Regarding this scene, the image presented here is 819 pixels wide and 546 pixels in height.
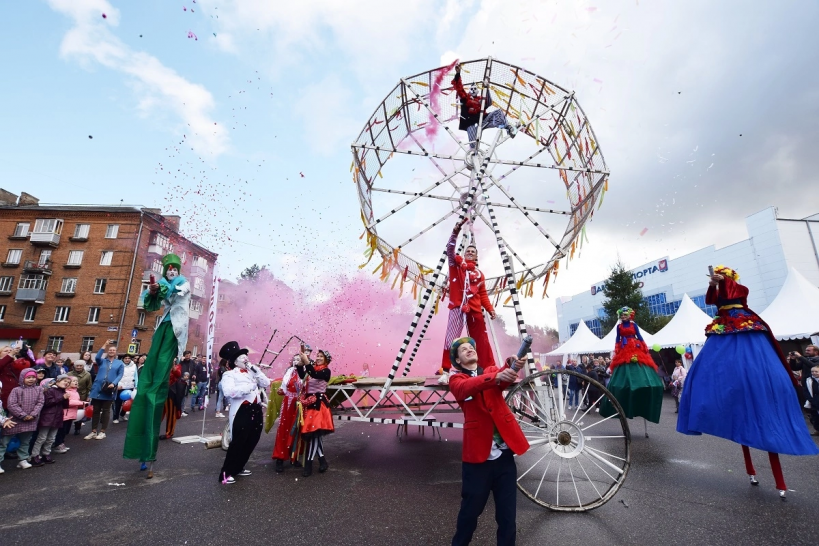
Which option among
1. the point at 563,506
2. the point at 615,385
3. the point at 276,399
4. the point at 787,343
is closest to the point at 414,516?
the point at 563,506

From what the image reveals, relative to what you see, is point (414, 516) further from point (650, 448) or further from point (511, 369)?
point (650, 448)

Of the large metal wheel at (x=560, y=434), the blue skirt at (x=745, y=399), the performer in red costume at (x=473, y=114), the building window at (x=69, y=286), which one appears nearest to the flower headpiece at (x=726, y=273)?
the blue skirt at (x=745, y=399)

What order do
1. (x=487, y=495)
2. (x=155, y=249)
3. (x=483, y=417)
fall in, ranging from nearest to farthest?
(x=487, y=495) → (x=483, y=417) → (x=155, y=249)

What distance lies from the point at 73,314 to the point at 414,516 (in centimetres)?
4105

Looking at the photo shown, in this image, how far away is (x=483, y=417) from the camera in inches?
122

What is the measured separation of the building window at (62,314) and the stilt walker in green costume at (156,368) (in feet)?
122

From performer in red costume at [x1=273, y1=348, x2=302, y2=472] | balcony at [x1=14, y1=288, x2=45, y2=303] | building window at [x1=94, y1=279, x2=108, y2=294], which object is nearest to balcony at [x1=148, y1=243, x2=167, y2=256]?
building window at [x1=94, y1=279, x2=108, y2=294]

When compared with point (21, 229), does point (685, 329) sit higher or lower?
lower

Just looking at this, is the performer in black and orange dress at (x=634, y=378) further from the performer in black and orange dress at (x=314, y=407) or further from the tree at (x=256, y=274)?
the tree at (x=256, y=274)

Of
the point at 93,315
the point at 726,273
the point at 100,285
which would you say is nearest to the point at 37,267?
the point at 100,285

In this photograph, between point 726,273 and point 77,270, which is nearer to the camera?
point 726,273

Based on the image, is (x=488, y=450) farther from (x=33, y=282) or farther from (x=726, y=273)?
(x=33, y=282)

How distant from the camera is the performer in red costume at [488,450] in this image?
2873 mm

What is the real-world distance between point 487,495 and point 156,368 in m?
5.28
